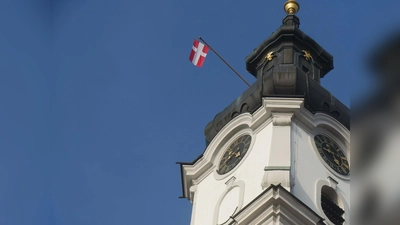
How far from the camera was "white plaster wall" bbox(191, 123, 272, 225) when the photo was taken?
14969 mm

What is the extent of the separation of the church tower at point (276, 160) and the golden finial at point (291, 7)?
16.6 ft

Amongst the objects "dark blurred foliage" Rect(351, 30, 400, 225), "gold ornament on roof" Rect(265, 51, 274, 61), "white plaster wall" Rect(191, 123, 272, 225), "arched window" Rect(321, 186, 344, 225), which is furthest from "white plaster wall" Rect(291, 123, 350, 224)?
"dark blurred foliage" Rect(351, 30, 400, 225)

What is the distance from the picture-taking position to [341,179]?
15633 mm

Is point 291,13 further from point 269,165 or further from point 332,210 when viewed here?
point 332,210

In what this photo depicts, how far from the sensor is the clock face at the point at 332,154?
15.9 meters

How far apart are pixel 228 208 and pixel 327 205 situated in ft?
6.56

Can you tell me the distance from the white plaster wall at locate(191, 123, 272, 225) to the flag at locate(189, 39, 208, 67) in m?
4.85

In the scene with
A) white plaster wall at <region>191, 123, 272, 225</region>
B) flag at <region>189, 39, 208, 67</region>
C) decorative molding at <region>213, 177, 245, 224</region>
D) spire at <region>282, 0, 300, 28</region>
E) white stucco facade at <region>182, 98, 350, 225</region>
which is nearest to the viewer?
white stucco facade at <region>182, 98, 350, 225</region>

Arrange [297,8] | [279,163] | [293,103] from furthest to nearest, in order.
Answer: [297,8], [293,103], [279,163]

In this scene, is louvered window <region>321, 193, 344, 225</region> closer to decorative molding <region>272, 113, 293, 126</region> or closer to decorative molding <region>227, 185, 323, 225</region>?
decorative molding <region>227, 185, 323, 225</region>

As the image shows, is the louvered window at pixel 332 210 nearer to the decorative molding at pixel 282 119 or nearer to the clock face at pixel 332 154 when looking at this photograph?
the clock face at pixel 332 154

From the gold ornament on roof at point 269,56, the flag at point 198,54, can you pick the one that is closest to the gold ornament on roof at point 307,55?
the gold ornament on roof at point 269,56

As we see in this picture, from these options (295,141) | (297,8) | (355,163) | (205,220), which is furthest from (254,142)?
(355,163)

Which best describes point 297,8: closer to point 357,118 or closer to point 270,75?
point 270,75
